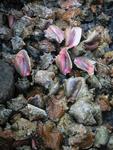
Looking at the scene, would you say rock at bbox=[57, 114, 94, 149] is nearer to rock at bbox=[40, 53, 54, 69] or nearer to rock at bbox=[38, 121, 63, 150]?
rock at bbox=[38, 121, 63, 150]

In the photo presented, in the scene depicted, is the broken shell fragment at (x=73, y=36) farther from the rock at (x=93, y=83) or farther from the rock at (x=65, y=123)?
the rock at (x=65, y=123)

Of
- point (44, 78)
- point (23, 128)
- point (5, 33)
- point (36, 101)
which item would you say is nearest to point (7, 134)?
point (23, 128)

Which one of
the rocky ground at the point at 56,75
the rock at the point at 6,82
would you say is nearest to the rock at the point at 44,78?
the rocky ground at the point at 56,75

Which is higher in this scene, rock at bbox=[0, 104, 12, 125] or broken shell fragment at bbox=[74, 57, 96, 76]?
broken shell fragment at bbox=[74, 57, 96, 76]

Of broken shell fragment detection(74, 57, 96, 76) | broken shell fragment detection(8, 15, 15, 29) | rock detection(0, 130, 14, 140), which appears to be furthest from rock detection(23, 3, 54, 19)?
rock detection(0, 130, 14, 140)

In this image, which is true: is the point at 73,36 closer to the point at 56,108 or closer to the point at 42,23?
the point at 42,23
